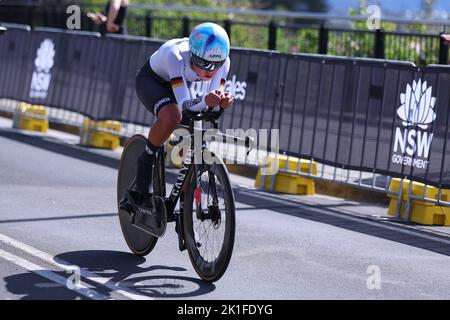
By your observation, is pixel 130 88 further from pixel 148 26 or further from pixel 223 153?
pixel 148 26

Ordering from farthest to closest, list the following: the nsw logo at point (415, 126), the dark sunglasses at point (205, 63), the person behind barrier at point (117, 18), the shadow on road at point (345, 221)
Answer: the person behind barrier at point (117, 18) → the nsw logo at point (415, 126) → the shadow on road at point (345, 221) → the dark sunglasses at point (205, 63)

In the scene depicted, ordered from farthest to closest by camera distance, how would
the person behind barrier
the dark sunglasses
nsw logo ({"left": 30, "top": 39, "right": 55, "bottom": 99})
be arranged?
nsw logo ({"left": 30, "top": 39, "right": 55, "bottom": 99})
the person behind barrier
the dark sunglasses

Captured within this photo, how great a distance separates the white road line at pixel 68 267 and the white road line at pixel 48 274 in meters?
0.15

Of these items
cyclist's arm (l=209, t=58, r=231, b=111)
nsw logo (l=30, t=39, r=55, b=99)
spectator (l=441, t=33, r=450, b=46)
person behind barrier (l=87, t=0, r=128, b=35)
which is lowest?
cyclist's arm (l=209, t=58, r=231, b=111)

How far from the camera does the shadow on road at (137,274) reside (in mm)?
7218

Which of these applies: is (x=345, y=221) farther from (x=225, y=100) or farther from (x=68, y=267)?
(x=225, y=100)

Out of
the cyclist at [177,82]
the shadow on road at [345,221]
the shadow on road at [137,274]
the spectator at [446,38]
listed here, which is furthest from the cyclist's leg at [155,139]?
the spectator at [446,38]

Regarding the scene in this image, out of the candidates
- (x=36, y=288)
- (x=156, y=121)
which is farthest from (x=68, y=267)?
(x=156, y=121)

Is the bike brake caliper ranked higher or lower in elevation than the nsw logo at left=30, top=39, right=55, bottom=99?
lower

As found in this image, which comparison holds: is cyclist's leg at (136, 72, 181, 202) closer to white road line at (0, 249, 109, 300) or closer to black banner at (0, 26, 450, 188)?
white road line at (0, 249, 109, 300)

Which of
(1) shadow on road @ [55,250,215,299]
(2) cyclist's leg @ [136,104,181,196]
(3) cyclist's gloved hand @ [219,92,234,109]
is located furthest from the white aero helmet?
(1) shadow on road @ [55,250,215,299]

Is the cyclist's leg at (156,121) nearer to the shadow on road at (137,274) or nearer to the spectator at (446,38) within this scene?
the shadow on road at (137,274)

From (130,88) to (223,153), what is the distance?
74.1 inches

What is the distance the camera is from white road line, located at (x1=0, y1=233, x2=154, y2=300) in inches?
280
